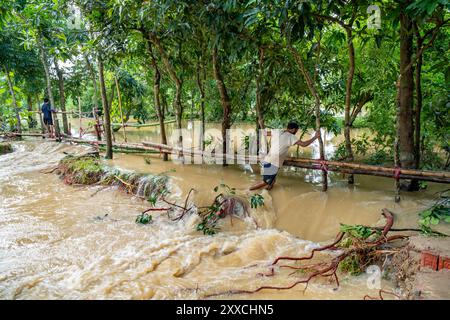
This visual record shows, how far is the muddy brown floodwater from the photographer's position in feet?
11.5

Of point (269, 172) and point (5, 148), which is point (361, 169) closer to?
point (269, 172)

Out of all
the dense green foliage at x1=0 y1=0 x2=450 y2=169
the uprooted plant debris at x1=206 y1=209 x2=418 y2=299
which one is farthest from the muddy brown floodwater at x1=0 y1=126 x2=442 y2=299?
the dense green foliage at x1=0 y1=0 x2=450 y2=169

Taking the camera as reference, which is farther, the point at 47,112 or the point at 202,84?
the point at 47,112

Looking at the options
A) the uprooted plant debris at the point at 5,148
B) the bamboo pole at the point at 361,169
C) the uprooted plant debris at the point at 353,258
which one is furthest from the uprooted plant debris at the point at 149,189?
the uprooted plant debris at the point at 5,148

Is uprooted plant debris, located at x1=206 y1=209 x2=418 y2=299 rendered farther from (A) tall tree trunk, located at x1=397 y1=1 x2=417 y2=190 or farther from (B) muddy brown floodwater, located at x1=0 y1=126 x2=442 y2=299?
(A) tall tree trunk, located at x1=397 y1=1 x2=417 y2=190

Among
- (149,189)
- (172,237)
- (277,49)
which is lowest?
(172,237)

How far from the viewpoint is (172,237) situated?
191 inches

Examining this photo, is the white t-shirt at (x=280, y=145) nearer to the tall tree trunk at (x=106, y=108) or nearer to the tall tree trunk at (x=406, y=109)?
the tall tree trunk at (x=406, y=109)

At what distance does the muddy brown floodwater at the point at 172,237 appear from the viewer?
351 cm

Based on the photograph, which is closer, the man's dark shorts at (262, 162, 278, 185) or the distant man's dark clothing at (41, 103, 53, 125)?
the man's dark shorts at (262, 162, 278, 185)

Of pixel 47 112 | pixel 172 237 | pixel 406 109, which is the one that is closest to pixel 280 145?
pixel 406 109

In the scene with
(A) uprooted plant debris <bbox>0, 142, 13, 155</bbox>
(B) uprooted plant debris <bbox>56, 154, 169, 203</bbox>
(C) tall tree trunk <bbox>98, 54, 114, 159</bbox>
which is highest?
(C) tall tree trunk <bbox>98, 54, 114, 159</bbox>

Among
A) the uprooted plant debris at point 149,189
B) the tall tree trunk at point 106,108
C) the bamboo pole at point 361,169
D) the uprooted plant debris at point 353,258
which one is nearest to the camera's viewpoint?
the uprooted plant debris at point 353,258

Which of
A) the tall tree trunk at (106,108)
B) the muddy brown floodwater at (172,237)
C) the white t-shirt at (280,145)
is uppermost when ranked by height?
the tall tree trunk at (106,108)
